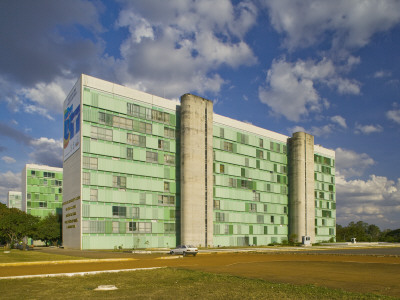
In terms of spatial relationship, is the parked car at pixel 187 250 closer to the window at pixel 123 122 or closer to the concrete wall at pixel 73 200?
the concrete wall at pixel 73 200

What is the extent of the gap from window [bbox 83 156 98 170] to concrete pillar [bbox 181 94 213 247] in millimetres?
16783

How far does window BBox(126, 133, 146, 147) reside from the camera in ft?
221

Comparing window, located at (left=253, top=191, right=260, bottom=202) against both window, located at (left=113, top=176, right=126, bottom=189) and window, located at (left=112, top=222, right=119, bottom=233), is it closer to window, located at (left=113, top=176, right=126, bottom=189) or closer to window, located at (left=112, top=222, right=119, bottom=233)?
window, located at (left=113, top=176, right=126, bottom=189)

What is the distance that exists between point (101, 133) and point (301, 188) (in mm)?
55690

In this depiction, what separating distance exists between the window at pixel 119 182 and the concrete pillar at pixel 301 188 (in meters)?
A: 49.5

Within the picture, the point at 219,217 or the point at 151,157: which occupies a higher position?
the point at 151,157

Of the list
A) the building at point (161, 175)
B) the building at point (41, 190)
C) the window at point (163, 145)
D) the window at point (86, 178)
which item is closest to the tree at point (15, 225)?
the building at point (161, 175)

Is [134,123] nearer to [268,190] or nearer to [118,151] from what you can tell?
[118,151]

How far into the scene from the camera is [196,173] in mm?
72250

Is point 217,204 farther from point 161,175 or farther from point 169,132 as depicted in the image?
point 169,132

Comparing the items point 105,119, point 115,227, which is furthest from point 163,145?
point 115,227

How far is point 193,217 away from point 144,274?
48.5 meters

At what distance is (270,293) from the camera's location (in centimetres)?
1546

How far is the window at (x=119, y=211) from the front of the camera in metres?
64.0
